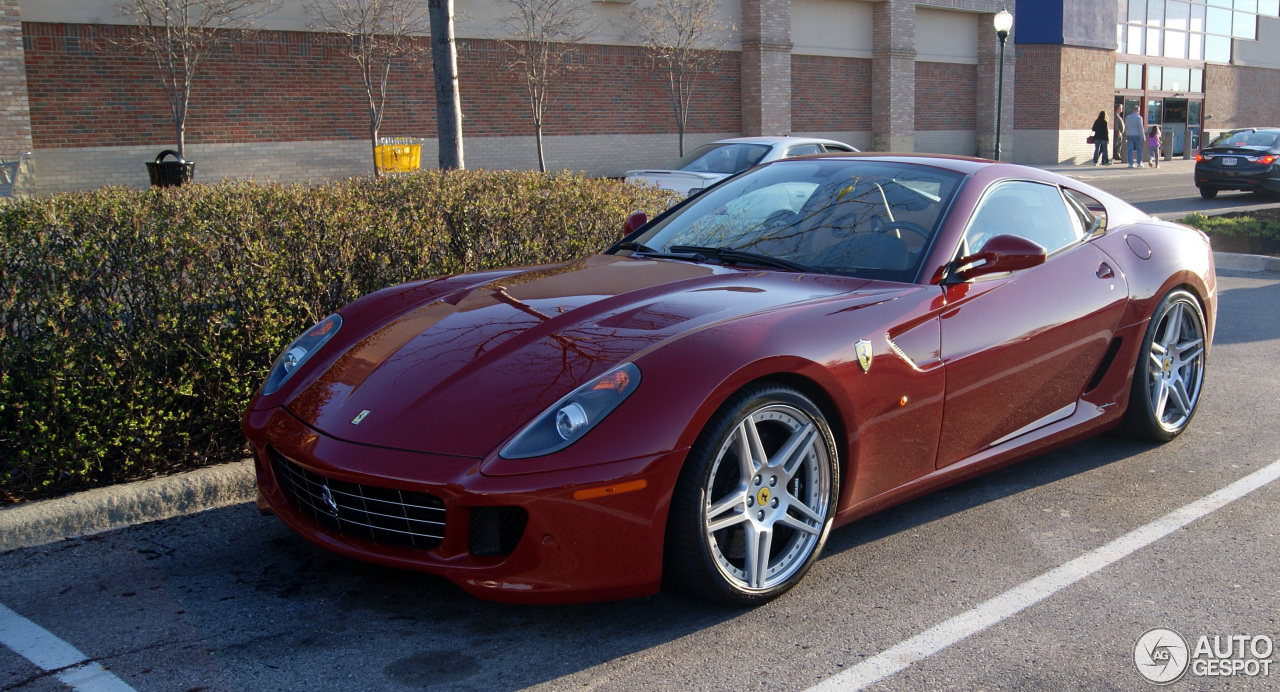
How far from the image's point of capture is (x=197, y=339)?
454cm

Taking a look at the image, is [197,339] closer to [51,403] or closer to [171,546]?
[51,403]

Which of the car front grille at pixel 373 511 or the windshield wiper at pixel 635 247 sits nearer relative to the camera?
the car front grille at pixel 373 511

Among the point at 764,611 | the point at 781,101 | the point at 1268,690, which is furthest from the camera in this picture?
the point at 781,101

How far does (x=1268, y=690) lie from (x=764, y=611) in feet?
4.66

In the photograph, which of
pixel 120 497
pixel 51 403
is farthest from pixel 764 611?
pixel 51 403

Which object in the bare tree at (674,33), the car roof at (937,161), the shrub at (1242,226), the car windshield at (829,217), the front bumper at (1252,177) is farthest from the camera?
the bare tree at (674,33)

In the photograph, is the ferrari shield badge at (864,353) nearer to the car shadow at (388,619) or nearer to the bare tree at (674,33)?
the car shadow at (388,619)

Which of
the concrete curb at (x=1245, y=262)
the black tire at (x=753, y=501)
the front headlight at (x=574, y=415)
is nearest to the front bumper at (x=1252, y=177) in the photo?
the concrete curb at (x=1245, y=262)

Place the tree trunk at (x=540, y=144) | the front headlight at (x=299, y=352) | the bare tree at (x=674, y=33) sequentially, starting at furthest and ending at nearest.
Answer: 1. the bare tree at (x=674, y=33)
2. the tree trunk at (x=540, y=144)
3. the front headlight at (x=299, y=352)

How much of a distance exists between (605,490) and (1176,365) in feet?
11.6

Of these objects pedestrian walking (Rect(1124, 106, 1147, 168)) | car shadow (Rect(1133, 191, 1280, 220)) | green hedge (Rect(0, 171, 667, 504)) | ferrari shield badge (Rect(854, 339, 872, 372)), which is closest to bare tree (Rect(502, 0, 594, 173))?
car shadow (Rect(1133, 191, 1280, 220))

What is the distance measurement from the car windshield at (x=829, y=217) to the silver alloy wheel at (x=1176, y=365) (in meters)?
1.49

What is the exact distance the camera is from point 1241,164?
65.3ft

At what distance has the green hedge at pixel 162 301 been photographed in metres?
4.11
